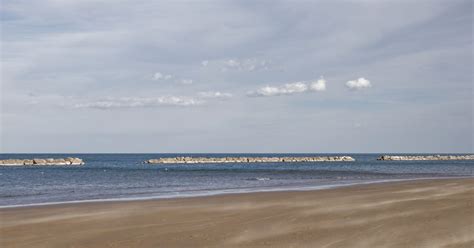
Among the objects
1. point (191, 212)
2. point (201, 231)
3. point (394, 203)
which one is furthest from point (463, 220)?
point (191, 212)

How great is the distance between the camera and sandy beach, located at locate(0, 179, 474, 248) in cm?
1191

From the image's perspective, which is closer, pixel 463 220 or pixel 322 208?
pixel 463 220

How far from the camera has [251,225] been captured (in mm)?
14391

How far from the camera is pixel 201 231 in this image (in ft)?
44.4

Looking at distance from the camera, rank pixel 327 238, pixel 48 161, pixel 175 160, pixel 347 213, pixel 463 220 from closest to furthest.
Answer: pixel 327 238 < pixel 463 220 < pixel 347 213 < pixel 48 161 < pixel 175 160

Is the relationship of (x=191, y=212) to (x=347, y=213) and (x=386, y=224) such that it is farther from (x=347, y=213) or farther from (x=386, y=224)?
(x=386, y=224)

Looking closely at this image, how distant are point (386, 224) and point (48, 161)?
103 meters

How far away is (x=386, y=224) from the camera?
14016 millimetres

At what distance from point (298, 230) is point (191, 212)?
579 centimetres

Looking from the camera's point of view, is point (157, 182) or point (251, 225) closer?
point (251, 225)

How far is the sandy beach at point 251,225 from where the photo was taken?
11914mm

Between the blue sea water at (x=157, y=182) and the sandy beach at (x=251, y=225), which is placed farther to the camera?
the blue sea water at (x=157, y=182)

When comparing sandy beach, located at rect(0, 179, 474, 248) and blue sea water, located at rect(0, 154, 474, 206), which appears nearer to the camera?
sandy beach, located at rect(0, 179, 474, 248)

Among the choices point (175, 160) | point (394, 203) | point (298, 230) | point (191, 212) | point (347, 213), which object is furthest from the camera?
point (175, 160)
